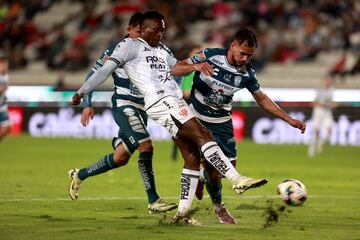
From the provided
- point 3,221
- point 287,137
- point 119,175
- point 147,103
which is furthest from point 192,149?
point 287,137

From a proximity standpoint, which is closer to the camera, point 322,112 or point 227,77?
point 227,77

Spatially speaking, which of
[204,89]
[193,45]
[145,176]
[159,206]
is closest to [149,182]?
[145,176]

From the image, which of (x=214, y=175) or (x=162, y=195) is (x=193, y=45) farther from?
(x=214, y=175)

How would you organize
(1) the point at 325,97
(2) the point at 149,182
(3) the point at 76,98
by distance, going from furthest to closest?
(1) the point at 325,97 → (2) the point at 149,182 → (3) the point at 76,98

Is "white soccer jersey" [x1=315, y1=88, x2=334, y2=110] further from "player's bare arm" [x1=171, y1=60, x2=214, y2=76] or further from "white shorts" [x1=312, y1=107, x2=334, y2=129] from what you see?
"player's bare arm" [x1=171, y1=60, x2=214, y2=76]

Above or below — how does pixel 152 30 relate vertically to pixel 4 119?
above

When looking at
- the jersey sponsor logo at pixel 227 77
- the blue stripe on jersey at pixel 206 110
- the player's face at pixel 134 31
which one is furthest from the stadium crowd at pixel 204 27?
the jersey sponsor logo at pixel 227 77

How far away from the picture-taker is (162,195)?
1480cm

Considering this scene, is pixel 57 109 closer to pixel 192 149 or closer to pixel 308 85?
pixel 308 85

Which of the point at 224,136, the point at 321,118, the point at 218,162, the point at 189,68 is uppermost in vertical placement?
the point at 189,68

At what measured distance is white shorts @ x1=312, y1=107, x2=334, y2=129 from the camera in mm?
26312

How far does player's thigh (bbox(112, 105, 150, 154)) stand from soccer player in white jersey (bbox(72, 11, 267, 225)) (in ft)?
3.03

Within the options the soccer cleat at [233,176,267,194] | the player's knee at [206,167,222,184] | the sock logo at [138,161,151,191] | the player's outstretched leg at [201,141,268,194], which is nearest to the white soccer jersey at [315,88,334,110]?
the sock logo at [138,161,151,191]

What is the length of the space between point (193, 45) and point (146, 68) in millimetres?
20581
